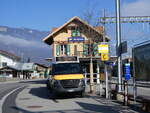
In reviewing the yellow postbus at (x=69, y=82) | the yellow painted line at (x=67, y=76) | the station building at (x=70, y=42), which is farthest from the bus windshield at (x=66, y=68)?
the station building at (x=70, y=42)

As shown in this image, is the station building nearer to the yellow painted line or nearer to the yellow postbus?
the yellow postbus

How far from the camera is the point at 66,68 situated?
21812mm

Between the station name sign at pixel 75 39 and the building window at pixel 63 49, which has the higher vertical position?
the station name sign at pixel 75 39

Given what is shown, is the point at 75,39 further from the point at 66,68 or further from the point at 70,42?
the point at 66,68

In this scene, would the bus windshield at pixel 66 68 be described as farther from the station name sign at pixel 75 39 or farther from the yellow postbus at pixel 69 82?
the station name sign at pixel 75 39

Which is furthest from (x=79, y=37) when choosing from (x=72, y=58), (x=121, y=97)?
(x=121, y=97)

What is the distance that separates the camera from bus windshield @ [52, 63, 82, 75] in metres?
21.4

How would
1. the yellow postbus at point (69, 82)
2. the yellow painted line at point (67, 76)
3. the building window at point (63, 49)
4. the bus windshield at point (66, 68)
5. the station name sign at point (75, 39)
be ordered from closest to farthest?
the yellow postbus at point (69, 82)
the yellow painted line at point (67, 76)
the bus windshield at point (66, 68)
the station name sign at point (75, 39)
the building window at point (63, 49)

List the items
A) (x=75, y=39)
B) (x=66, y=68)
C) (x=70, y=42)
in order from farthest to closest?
(x=70, y=42) → (x=75, y=39) → (x=66, y=68)

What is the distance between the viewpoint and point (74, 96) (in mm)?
22172

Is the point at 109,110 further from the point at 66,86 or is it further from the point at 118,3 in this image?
the point at 118,3

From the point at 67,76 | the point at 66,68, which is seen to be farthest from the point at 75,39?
the point at 67,76

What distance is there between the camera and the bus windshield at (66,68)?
2142 centimetres

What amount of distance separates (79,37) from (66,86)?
85.2 ft
